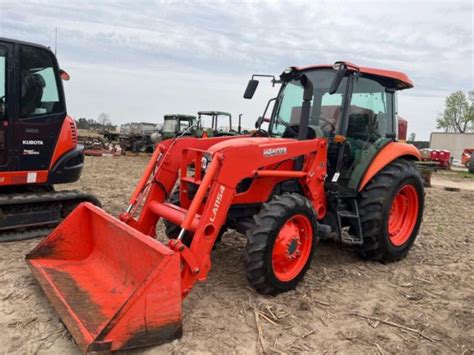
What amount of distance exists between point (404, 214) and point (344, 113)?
1.73 metres

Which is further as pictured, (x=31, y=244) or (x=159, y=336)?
(x=31, y=244)

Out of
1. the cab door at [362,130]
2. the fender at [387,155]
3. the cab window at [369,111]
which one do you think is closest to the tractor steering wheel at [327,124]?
the cab door at [362,130]

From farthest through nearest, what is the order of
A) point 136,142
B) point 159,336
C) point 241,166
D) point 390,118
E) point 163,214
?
point 136,142 → point 390,118 → point 163,214 → point 241,166 → point 159,336

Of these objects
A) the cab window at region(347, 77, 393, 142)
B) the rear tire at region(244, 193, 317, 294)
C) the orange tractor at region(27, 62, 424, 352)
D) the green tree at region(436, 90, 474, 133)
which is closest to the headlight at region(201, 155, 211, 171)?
the orange tractor at region(27, 62, 424, 352)

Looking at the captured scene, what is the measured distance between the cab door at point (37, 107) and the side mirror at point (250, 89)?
96.4 inches

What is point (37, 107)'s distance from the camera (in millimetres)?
5672

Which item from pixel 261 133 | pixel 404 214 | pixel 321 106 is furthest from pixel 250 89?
→ pixel 404 214

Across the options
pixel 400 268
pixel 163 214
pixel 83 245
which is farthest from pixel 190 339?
pixel 400 268

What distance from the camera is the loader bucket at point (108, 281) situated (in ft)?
9.87

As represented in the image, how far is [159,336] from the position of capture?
314 cm

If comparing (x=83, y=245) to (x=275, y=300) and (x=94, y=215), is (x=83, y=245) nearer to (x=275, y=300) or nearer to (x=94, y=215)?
(x=94, y=215)

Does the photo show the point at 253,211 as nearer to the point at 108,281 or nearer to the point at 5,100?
the point at 108,281

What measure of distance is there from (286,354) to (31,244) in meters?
3.73

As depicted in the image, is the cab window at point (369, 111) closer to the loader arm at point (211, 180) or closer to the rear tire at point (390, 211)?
the rear tire at point (390, 211)
